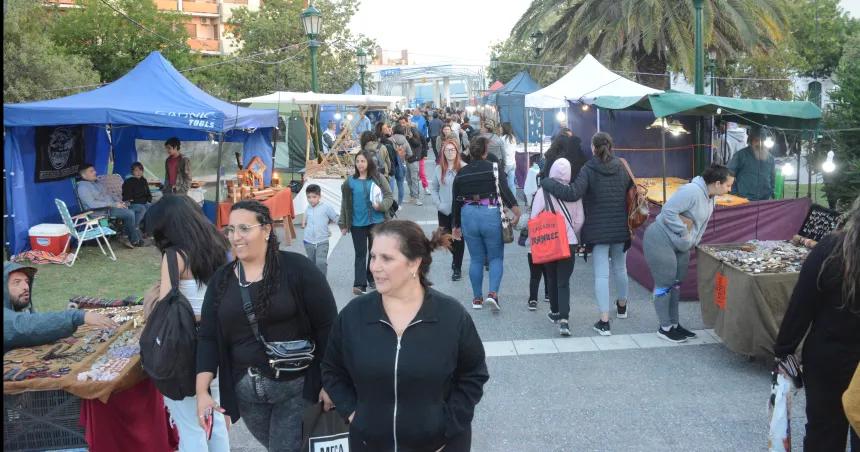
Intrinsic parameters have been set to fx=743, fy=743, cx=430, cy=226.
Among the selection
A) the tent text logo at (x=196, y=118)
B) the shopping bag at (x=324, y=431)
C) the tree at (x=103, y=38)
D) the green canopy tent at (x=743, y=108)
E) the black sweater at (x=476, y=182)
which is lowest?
the shopping bag at (x=324, y=431)

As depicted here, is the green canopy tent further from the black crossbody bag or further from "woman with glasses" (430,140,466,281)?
the black crossbody bag

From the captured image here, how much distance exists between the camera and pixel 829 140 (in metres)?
9.18

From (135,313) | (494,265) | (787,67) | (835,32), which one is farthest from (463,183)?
(835,32)

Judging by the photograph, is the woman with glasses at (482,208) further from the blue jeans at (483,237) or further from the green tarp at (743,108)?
the green tarp at (743,108)

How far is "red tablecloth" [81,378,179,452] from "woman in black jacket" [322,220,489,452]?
6.19 feet

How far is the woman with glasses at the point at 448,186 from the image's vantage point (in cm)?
838

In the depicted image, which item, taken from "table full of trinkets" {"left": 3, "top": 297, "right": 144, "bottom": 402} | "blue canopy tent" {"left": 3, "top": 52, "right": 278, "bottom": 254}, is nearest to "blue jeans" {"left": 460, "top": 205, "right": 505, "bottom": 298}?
"table full of trinkets" {"left": 3, "top": 297, "right": 144, "bottom": 402}

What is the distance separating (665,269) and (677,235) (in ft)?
1.03

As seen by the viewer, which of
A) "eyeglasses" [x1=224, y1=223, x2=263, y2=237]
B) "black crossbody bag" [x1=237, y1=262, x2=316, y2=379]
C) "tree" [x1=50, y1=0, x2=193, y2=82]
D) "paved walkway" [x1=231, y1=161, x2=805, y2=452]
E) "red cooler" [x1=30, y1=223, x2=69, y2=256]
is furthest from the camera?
"tree" [x1=50, y1=0, x2=193, y2=82]

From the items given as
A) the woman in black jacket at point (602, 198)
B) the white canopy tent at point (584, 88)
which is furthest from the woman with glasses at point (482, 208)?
the white canopy tent at point (584, 88)

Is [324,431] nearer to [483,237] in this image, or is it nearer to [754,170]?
[483,237]

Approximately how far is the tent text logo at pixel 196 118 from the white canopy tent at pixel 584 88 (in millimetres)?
6040

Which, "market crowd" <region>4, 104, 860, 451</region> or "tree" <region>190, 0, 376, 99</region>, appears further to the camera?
"tree" <region>190, 0, 376, 99</region>

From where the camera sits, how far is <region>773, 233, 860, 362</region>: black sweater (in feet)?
11.3
